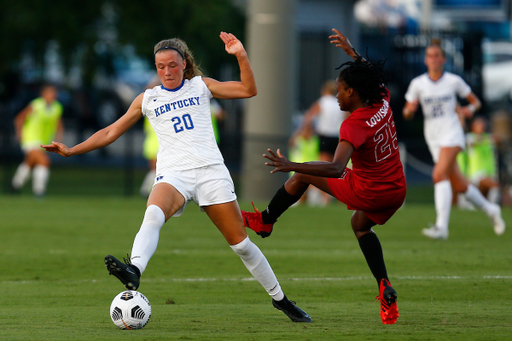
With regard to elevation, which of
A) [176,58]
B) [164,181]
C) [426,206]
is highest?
[176,58]

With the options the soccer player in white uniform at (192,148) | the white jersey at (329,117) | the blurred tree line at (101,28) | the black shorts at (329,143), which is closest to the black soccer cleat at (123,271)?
the soccer player in white uniform at (192,148)

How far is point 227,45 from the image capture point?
19.7 feet

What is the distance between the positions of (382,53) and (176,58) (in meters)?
18.2

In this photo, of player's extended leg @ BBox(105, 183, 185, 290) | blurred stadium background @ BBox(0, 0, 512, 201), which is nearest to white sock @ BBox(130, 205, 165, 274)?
player's extended leg @ BBox(105, 183, 185, 290)

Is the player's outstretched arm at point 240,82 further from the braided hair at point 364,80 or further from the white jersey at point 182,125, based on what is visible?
the braided hair at point 364,80

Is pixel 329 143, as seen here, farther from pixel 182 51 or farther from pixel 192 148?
pixel 192 148

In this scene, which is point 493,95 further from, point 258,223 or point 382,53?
point 258,223

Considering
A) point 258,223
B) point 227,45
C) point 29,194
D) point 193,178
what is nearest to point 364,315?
point 258,223

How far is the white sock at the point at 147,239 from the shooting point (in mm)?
5414

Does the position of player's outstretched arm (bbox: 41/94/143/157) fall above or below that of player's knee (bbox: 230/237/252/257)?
above

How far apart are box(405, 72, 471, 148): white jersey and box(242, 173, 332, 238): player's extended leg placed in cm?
474

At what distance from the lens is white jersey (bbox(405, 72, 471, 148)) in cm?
1080

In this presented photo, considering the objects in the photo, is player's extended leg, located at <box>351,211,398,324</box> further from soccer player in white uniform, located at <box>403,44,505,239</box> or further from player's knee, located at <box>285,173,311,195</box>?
soccer player in white uniform, located at <box>403,44,505,239</box>

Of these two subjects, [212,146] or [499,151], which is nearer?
[212,146]
